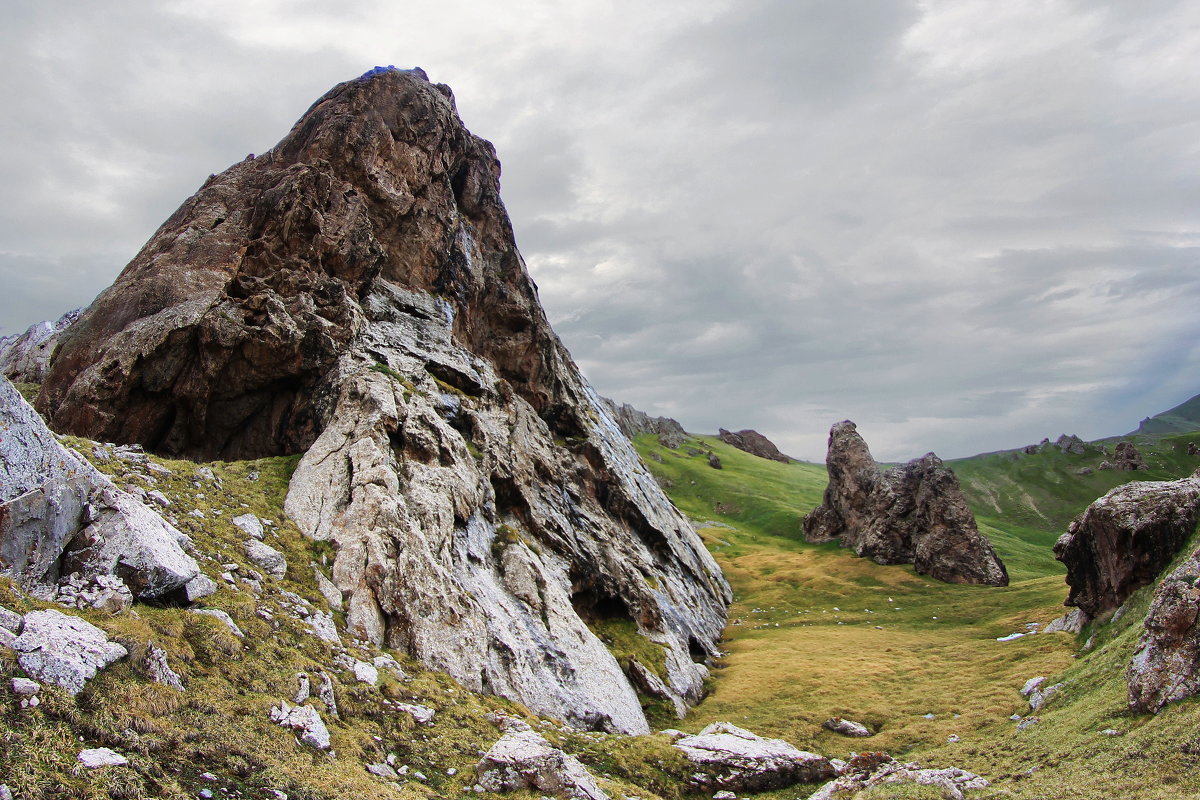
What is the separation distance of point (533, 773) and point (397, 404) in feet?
99.3

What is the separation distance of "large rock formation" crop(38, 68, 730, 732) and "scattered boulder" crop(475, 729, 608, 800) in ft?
32.6

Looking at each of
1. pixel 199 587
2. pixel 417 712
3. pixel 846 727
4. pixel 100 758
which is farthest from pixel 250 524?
pixel 846 727

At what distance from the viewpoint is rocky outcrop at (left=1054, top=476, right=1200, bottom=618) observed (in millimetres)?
38688

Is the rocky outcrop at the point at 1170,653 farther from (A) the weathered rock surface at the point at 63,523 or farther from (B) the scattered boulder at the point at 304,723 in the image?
(A) the weathered rock surface at the point at 63,523

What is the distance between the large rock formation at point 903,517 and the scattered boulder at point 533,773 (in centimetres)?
9632

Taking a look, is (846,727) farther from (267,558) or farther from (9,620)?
(9,620)

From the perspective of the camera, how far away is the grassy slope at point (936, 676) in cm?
2109

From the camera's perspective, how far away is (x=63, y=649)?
546 inches

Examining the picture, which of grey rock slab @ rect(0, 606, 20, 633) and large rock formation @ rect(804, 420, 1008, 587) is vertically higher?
grey rock slab @ rect(0, 606, 20, 633)

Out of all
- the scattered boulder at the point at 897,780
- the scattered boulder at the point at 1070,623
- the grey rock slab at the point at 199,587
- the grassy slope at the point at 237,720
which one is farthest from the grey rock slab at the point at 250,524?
the scattered boulder at the point at 1070,623

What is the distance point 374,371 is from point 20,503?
3198cm

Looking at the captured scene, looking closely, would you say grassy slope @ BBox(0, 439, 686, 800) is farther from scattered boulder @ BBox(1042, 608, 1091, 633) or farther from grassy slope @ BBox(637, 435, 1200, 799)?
scattered boulder @ BBox(1042, 608, 1091, 633)

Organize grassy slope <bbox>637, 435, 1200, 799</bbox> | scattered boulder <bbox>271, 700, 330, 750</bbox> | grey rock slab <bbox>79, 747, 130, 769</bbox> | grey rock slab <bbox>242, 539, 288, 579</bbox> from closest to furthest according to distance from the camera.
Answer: grey rock slab <bbox>79, 747, 130, 769</bbox>
scattered boulder <bbox>271, 700, 330, 750</bbox>
grassy slope <bbox>637, 435, 1200, 799</bbox>
grey rock slab <bbox>242, 539, 288, 579</bbox>

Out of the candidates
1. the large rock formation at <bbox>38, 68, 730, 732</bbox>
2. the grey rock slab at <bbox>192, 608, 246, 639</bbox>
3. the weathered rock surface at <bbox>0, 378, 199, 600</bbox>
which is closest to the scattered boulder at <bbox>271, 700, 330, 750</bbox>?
the grey rock slab at <bbox>192, 608, 246, 639</bbox>
